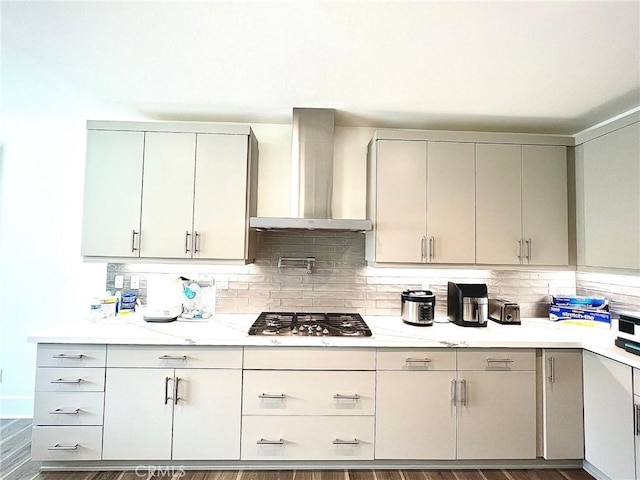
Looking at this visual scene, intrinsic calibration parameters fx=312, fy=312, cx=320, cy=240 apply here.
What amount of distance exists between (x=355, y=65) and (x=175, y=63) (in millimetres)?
1064

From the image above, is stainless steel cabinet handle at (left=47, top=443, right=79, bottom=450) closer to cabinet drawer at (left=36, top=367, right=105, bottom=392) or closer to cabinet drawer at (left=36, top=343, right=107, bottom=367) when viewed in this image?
cabinet drawer at (left=36, top=367, right=105, bottom=392)

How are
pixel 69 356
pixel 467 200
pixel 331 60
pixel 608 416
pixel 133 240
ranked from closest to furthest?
pixel 331 60 → pixel 608 416 → pixel 69 356 → pixel 133 240 → pixel 467 200

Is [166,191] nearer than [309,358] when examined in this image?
No

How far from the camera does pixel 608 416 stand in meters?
1.91

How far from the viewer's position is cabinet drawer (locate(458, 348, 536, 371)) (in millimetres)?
2090

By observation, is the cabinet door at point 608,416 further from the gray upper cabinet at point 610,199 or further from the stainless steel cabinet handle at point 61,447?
the stainless steel cabinet handle at point 61,447

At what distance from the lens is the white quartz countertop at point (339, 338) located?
2014mm

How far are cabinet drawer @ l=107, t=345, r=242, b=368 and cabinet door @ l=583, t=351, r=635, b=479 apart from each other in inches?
90.3

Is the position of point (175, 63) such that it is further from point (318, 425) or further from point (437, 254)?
point (318, 425)

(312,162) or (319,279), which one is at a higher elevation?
(312,162)

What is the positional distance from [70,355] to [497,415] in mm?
2824

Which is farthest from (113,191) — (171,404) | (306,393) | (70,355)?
(306,393)

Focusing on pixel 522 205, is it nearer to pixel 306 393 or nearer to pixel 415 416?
pixel 415 416

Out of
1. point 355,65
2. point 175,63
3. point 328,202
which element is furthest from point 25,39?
point 328,202
